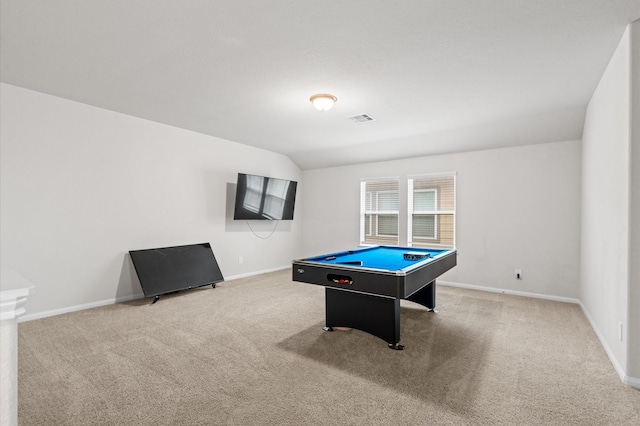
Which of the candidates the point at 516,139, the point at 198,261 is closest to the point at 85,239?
the point at 198,261

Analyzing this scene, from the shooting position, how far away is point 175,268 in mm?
4766

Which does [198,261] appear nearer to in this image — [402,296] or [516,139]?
[402,296]

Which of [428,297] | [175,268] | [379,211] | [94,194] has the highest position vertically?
[94,194]

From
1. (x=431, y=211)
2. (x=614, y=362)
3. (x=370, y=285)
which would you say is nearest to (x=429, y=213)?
(x=431, y=211)

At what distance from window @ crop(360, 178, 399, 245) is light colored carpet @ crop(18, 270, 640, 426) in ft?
8.50

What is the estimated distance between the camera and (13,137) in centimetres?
349

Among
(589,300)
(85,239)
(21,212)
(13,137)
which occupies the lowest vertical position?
(589,300)

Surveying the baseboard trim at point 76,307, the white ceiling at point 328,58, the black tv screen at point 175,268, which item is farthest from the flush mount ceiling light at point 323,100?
the baseboard trim at point 76,307

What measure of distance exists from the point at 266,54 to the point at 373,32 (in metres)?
0.93

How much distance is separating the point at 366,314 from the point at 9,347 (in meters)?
2.70

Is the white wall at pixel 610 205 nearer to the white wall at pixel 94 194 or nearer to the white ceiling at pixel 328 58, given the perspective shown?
the white ceiling at pixel 328 58

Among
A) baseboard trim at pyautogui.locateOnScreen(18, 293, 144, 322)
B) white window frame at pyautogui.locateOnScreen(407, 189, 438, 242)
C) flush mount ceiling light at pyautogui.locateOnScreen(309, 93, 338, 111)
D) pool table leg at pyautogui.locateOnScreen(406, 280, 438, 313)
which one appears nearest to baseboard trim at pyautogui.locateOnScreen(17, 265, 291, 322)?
baseboard trim at pyautogui.locateOnScreen(18, 293, 144, 322)

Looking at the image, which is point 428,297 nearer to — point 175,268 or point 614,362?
point 614,362

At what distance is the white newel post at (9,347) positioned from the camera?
2.42 ft
